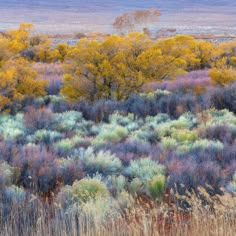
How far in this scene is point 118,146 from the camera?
1021 centimetres

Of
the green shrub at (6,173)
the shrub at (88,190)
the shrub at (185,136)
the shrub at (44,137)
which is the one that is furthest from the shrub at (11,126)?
the shrub at (88,190)

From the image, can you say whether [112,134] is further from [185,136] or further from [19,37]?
[19,37]

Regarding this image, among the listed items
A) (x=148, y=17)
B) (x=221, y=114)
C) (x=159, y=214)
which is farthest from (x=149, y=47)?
(x=148, y=17)

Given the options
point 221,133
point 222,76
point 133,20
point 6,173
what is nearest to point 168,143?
point 221,133

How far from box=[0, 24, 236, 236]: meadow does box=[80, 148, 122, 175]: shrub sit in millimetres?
18

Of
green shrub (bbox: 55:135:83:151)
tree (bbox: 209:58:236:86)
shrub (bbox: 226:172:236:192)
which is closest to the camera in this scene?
shrub (bbox: 226:172:236:192)

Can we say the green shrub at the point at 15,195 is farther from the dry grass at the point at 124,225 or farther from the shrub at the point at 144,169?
the shrub at the point at 144,169

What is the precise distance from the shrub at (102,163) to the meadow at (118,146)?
18mm

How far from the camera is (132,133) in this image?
1192cm

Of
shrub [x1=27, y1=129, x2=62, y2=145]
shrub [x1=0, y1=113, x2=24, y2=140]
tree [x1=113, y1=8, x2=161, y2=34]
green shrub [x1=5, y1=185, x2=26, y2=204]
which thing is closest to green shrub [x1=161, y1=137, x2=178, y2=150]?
shrub [x1=27, y1=129, x2=62, y2=145]

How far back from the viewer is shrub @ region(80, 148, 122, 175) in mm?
8469

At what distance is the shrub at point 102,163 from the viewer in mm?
8469

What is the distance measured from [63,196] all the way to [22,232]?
3.61 feet

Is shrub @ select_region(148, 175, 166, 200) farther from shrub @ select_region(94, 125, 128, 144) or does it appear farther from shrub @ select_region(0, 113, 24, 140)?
shrub @ select_region(0, 113, 24, 140)
